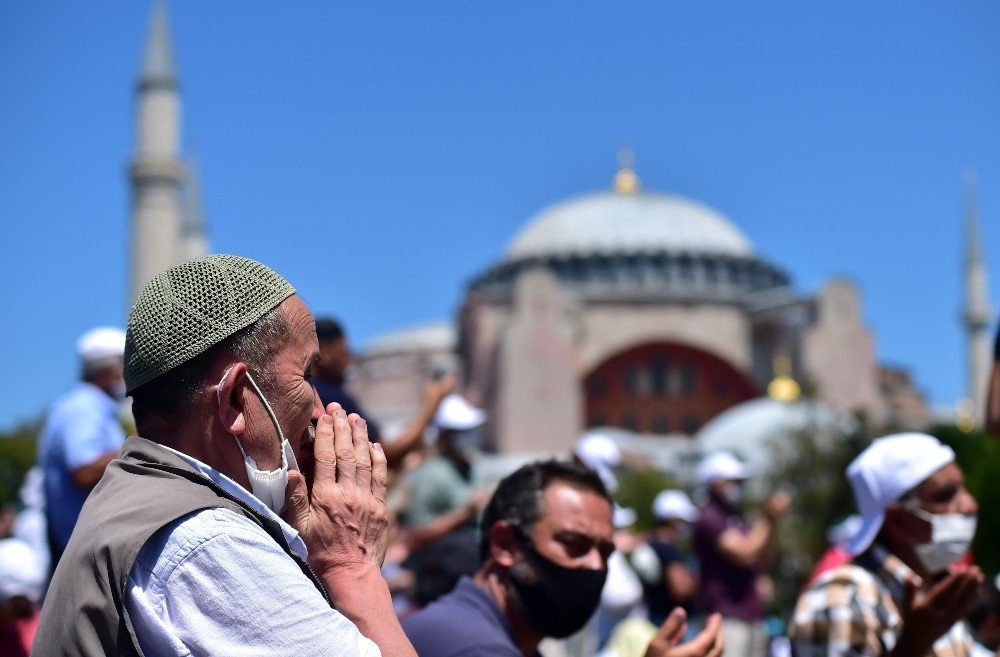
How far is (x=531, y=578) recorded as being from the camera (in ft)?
11.1

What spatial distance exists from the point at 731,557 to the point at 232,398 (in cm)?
636

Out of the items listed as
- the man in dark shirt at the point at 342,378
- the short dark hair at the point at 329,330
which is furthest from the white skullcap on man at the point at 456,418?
the short dark hair at the point at 329,330

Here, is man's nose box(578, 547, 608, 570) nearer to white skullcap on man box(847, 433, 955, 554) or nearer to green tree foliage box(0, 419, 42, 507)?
white skullcap on man box(847, 433, 955, 554)

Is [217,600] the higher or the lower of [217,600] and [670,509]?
the higher

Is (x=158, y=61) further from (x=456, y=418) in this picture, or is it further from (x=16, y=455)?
(x=456, y=418)

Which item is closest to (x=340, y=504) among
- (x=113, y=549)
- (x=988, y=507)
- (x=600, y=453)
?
(x=113, y=549)

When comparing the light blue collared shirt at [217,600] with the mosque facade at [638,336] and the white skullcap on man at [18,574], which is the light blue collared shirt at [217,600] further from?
the mosque facade at [638,336]

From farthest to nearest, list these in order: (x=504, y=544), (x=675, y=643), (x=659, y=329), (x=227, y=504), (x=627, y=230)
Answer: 1. (x=627, y=230)
2. (x=659, y=329)
3. (x=504, y=544)
4. (x=675, y=643)
5. (x=227, y=504)

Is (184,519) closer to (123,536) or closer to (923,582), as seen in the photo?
(123,536)

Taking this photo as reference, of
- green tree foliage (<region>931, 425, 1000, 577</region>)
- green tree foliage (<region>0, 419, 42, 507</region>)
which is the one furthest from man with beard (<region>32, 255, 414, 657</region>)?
green tree foliage (<region>0, 419, 42, 507</region>)

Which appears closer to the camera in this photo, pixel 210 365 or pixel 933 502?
pixel 210 365

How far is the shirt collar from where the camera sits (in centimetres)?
191

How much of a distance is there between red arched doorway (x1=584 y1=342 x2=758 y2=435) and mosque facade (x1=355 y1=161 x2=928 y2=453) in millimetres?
57

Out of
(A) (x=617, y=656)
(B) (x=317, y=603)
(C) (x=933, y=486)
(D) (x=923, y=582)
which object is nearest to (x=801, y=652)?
(D) (x=923, y=582)
